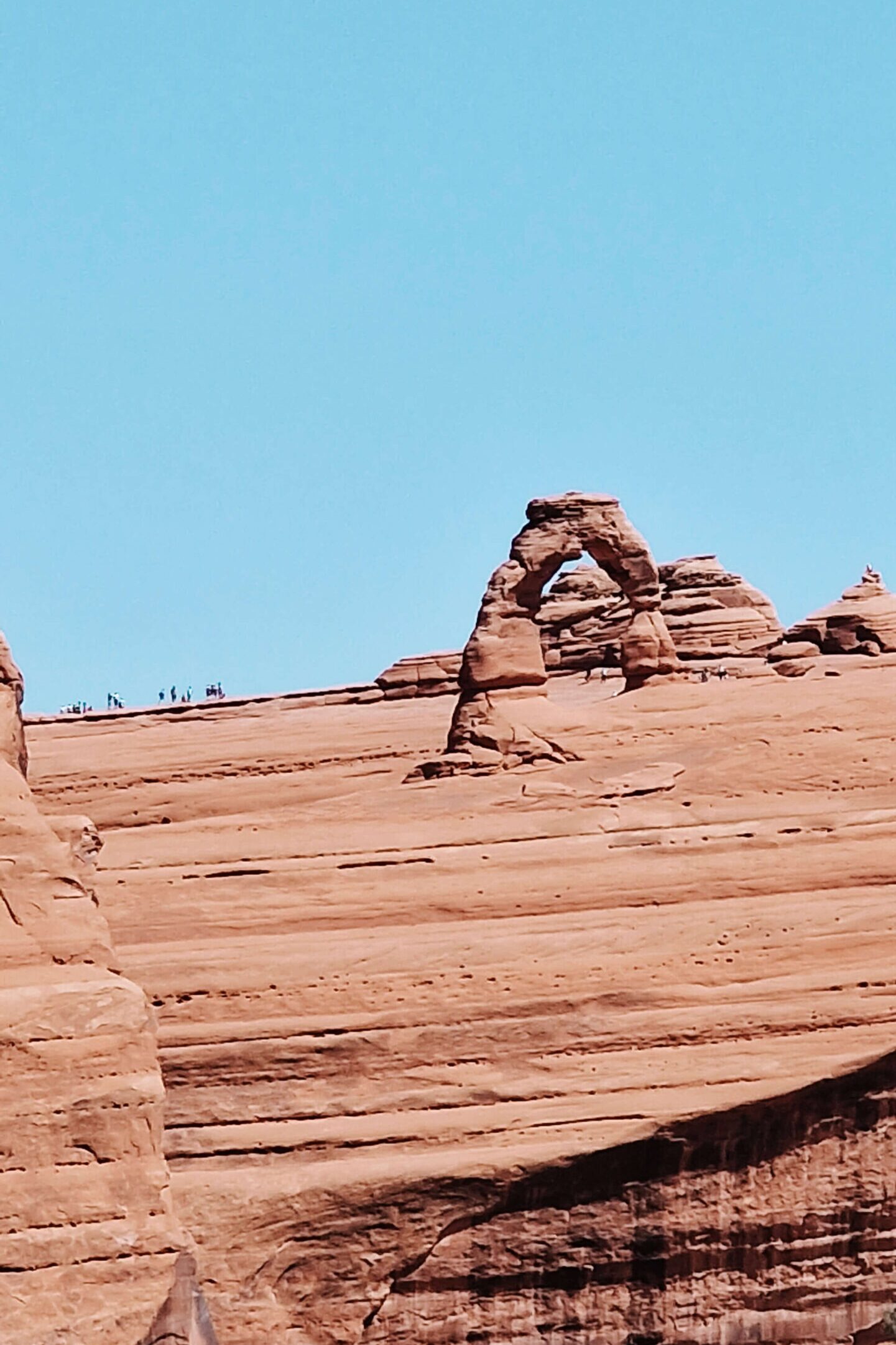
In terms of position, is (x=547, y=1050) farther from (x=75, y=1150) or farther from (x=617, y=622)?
(x=617, y=622)

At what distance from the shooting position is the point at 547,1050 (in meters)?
29.4

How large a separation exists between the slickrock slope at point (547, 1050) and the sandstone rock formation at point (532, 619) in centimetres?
222

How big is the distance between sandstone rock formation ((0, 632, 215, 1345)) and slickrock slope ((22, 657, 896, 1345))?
6207 millimetres

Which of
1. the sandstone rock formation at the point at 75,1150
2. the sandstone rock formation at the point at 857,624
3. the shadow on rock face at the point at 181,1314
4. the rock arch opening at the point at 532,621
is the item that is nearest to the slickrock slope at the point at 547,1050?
the rock arch opening at the point at 532,621

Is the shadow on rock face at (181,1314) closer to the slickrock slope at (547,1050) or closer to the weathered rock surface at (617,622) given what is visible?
the slickrock slope at (547,1050)

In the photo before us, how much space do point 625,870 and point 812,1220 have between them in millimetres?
4385

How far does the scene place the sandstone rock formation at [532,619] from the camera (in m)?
35.6

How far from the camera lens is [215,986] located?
29766mm

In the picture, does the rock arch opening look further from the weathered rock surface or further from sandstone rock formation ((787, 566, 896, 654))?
the weathered rock surface

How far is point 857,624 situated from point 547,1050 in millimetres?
21795

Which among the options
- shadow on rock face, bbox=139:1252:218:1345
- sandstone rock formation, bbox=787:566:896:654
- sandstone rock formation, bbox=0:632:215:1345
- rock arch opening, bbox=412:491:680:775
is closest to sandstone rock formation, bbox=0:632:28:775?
sandstone rock formation, bbox=0:632:215:1345

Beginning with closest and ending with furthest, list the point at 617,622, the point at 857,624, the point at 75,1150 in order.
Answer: the point at 75,1150 → the point at 857,624 → the point at 617,622

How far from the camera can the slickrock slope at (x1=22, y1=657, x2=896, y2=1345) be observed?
2803cm

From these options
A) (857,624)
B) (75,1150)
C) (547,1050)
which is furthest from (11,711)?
(857,624)
